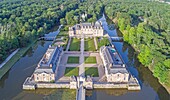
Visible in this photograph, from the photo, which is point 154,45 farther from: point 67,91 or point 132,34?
point 67,91

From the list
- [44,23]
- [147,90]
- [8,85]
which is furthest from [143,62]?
[44,23]

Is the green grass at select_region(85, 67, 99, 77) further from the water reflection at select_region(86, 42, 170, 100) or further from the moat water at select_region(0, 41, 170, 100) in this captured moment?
the water reflection at select_region(86, 42, 170, 100)

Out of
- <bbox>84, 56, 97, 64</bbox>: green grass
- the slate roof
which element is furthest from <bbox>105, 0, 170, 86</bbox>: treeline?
the slate roof

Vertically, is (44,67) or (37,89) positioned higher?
(44,67)

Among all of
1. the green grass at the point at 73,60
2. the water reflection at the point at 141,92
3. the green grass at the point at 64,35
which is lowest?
the water reflection at the point at 141,92

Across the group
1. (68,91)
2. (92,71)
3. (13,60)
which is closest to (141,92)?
(92,71)

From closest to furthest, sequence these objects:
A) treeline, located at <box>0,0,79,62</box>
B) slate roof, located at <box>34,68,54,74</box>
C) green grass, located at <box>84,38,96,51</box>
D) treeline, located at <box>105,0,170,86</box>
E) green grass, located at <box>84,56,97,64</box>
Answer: slate roof, located at <box>34,68,54,74</box>, treeline, located at <box>105,0,170,86</box>, green grass, located at <box>84,56,97,64</box>, treeline, located at <box>0,0,79,62</box>, green grass, located at <box>84,38,96,51</box>

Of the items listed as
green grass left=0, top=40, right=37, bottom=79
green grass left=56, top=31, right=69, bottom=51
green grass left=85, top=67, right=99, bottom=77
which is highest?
green grass left=56, top=31, right=69, bottom=51

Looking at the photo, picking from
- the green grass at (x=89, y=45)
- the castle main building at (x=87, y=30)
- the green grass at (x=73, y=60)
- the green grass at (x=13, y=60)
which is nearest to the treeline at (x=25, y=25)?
the green grass at (x=13, y=60)

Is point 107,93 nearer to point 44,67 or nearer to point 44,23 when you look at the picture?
point 44,67

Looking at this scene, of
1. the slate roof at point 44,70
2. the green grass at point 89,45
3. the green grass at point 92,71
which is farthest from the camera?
the green grass at point 89,45

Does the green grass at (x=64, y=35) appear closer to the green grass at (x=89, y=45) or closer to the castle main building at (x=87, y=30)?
the castle main building at (x=87, y=30)
